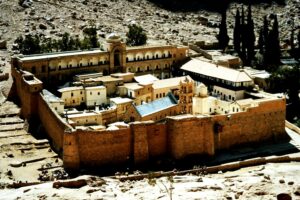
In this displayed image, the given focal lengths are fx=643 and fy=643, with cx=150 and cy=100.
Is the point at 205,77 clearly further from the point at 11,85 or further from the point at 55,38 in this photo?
the point at 55,38

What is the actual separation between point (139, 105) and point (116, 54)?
425 inches

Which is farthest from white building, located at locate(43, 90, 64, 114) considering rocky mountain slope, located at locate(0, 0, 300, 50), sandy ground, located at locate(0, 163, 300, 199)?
rocky mountain slope, located at locate(0, 0, 300, 50)

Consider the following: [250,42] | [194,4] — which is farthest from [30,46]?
[194,4]

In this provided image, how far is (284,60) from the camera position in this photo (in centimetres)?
8006

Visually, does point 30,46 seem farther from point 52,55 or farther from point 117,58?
point 117,58

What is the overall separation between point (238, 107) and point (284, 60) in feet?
90.7

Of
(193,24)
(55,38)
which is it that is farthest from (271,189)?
(193,24)

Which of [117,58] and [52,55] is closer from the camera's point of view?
[52,55]

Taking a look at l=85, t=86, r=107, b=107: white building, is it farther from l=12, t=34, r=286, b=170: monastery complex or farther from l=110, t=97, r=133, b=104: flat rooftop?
l=110, t=97, r=133, b=104: flat rooftop

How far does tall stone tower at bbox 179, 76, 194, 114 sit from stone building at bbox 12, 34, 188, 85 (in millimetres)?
11200

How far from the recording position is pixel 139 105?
5566 cm

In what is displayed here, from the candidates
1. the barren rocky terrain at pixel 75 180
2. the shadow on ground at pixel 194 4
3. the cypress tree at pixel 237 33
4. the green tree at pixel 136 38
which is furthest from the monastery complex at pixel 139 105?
the shadow on ground at pixel 194 4

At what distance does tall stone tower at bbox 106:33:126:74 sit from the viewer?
211ft

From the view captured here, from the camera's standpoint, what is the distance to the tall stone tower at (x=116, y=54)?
64438 millimetres
